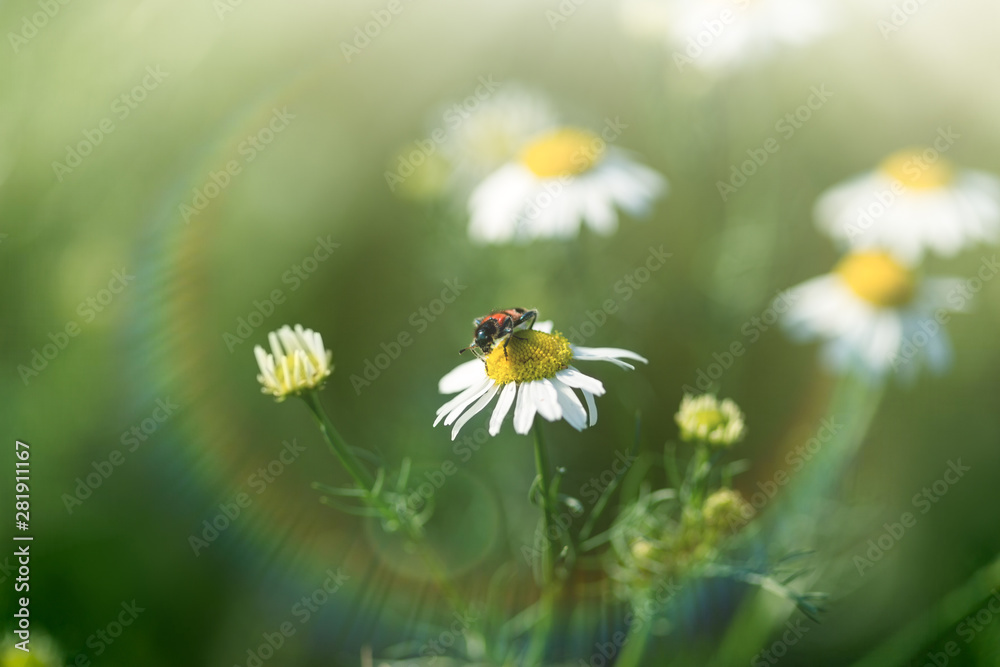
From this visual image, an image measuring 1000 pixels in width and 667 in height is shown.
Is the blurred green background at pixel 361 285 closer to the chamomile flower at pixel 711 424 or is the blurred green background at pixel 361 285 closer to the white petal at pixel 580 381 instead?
the chamomile flower at pixel 711 424

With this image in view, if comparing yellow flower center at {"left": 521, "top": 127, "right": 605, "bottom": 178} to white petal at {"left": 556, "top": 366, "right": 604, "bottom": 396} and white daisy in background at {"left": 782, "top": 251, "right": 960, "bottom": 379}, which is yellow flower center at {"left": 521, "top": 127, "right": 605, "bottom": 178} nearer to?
white daisy in background at {"left": 782, "top": 251, "right": 960, "bottom": 379}

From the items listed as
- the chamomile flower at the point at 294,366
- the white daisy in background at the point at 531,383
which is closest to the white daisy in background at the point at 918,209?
the white daisy in background at the point at 531,383

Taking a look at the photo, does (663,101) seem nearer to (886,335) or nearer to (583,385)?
(886,335)

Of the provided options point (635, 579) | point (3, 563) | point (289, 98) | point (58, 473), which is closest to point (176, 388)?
point (58, 473)

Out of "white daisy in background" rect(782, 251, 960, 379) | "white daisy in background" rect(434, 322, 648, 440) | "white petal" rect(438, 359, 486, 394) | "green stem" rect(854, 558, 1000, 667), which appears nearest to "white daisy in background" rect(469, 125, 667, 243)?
"white daisy in background" rect(782, 251, 960, 379)

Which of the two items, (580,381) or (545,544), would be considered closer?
(580,381)

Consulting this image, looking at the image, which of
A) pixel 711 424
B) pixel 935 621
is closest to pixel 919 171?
pixel 935 621

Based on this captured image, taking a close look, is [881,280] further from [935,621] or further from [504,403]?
[504,403]
